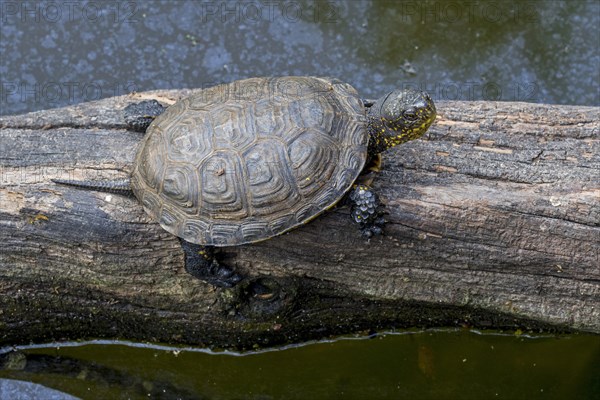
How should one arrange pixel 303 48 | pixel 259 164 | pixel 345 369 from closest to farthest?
pixel 259 164 < pixel 345 369 < pixel 303 48

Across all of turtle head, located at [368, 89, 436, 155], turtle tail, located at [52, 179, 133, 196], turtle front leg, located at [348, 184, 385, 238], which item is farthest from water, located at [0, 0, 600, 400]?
turtle front leg, located at [348, 184, 385, 238]

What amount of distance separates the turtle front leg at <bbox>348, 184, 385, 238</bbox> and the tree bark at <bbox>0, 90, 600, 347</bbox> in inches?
2.7


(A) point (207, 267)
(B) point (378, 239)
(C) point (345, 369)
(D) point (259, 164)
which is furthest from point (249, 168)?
(C) point (345, 369)

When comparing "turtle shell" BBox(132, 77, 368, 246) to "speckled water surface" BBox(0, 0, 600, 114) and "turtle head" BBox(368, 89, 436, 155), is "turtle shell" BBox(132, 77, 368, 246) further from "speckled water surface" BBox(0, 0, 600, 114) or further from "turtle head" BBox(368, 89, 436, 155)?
"speckled water surface" BBox(0, 0, 600, 114)

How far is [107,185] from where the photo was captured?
2842 mm

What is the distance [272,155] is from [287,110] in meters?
0.20

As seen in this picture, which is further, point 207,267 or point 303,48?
point 303,48

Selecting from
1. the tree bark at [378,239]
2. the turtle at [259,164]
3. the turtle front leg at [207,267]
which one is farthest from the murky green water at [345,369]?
the turtle at [259,164]

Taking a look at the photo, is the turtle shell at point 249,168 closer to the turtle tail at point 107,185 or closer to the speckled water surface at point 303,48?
the turtle tail at point 107,185

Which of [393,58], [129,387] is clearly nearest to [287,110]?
[393,58]

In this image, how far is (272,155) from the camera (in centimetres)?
266

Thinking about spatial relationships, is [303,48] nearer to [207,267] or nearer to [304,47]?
[304,47]

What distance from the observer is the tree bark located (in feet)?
9.07

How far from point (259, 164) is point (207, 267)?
507 mm
